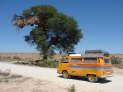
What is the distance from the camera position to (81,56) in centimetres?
2041

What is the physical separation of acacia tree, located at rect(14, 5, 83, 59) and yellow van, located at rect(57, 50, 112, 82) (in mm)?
18162

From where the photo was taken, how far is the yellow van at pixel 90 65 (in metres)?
19.0

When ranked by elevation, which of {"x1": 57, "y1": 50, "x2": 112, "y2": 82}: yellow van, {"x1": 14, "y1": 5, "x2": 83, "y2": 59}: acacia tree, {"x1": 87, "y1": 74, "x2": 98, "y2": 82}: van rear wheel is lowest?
{"x1": 87, "y1": 74, "x2": 98, "y2": 82}: van rear wheel

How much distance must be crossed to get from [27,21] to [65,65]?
20440 millimetres

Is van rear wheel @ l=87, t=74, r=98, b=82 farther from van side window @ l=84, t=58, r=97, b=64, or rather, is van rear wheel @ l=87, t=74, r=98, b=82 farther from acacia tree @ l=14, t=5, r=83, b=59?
acacia tree @ l=14, t=5, r=83, b=59

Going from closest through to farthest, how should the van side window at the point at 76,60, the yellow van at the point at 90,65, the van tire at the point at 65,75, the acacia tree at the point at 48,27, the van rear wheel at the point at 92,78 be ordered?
the yellow van at the point at 90,65 → the van rear wheel at the point at 92,78 → the van side window at the point at 76,60 → the van tire at the point at 65,75 → the acacia tree at the point at 48,27

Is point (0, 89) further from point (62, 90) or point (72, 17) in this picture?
point (72, 17)

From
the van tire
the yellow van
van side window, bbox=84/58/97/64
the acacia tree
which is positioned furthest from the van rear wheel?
the acacia tree

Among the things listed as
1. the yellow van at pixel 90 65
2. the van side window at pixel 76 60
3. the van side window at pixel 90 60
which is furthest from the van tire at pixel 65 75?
the van side window at pixel 90 60

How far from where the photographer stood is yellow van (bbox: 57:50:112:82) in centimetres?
1897

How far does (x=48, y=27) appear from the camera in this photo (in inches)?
1603

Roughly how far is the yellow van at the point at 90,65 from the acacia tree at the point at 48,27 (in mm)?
18162

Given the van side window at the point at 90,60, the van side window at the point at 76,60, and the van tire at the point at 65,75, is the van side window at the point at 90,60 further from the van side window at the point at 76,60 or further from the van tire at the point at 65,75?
the van tire at the point at 65,75

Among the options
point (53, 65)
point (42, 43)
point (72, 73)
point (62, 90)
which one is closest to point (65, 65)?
point (72, 73)
